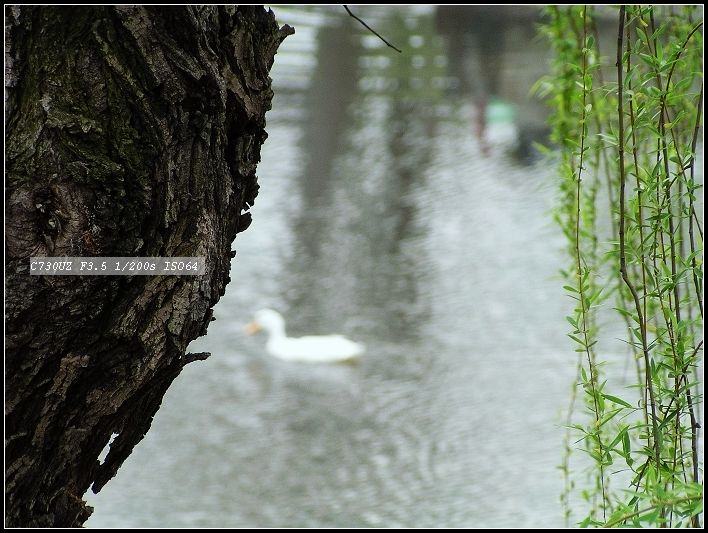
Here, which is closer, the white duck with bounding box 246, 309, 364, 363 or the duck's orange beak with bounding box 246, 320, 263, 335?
the white duck with bounding box 246, 309, 364, 363

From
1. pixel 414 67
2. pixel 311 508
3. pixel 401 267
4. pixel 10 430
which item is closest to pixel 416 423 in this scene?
pixel 311 508

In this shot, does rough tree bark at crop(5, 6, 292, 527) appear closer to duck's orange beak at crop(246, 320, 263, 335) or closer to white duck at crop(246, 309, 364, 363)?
white duck at crop(246, 309, 364, 363)

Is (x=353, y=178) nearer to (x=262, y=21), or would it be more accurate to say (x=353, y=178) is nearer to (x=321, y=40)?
(x=321, y=40)

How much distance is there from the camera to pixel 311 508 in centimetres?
270

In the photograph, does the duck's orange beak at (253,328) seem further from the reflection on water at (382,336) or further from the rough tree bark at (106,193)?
the rough tree bark at (106,193)

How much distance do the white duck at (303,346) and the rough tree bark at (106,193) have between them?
2.46 meters

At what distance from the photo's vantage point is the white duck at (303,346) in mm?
3398

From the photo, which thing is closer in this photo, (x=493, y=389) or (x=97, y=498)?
(x=97, y=498)

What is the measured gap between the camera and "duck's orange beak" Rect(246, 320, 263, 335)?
11.7 feet

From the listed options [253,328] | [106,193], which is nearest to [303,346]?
[253,328]

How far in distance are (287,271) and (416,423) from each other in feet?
3.82

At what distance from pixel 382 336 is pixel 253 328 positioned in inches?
20.3

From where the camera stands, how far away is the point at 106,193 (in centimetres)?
86

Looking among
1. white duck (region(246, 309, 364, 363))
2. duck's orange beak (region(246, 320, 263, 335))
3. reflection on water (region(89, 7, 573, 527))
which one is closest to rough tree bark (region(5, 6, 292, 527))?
reflection on water (region(89, 7, 573, 527))
